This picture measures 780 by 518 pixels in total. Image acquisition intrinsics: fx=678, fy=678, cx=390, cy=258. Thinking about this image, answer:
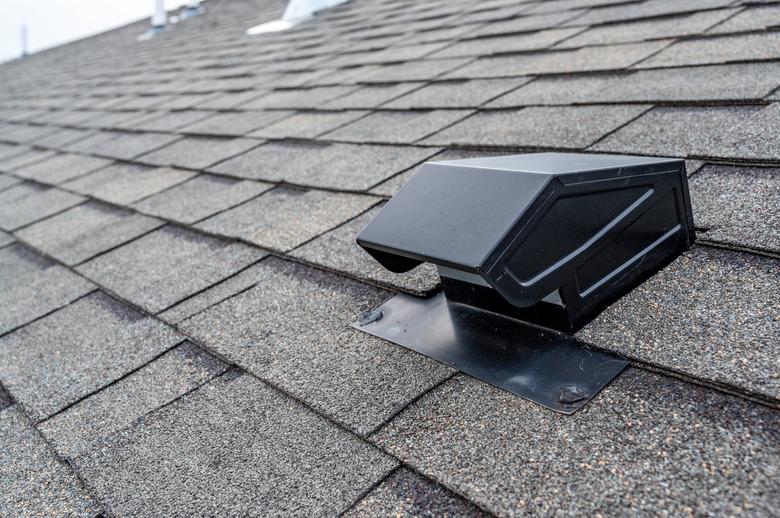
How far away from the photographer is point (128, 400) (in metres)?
1.74

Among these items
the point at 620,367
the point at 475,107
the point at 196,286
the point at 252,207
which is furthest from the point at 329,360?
the point at 475,107

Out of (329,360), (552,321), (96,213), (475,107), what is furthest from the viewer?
(96,213)

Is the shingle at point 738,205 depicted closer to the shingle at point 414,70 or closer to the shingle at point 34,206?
the shingle at point 414,70

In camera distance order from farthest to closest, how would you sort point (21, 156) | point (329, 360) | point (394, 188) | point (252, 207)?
point (21, 156)
point (252, 207)
point (394, 188)
point (329, 360)

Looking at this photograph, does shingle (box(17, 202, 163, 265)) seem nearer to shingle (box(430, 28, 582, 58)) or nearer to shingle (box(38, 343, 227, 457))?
shingle (box(38, 343, 227, 457))

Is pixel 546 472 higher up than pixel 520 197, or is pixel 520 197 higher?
pixel 520 197

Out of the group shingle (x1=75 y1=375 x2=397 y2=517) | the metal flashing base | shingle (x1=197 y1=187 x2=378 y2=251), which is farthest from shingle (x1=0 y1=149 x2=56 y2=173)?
the metal flashing base

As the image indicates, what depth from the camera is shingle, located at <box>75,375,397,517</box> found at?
122cm

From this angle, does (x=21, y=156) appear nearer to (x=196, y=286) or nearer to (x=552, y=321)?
(x=196, y=286)

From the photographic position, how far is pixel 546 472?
1076mm

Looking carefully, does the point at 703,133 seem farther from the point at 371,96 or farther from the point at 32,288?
the point at 32,288

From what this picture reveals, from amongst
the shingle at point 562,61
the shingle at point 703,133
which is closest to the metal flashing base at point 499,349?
the shingle at point 703,133

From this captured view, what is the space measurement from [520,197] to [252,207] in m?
1.78

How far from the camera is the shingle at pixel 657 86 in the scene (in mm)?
2311
